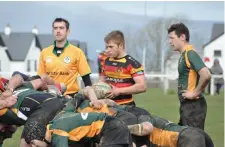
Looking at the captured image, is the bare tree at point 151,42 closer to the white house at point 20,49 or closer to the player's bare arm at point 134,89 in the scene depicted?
the white house at point 20,49

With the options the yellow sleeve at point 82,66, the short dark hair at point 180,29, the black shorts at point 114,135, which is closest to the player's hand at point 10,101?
the black shorts at point 114,135

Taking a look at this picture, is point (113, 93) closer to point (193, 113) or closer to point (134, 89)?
point (134, 89)

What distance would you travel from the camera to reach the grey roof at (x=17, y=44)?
201ft

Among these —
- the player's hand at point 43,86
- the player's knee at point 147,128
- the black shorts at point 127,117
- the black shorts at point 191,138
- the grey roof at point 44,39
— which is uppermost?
the player's hand at point 43,86

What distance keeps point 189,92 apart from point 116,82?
884 millimetres

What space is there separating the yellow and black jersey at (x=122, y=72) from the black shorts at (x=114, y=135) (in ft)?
4.59

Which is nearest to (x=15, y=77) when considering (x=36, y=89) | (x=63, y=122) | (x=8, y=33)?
(x=36, y=89)

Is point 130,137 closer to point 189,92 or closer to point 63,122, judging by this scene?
point 63,122

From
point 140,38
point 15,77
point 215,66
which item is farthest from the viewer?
point 140,38

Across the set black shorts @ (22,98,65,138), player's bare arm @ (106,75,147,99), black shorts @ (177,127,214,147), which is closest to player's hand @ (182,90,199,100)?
player's bare arm @ (106,75,147,99)

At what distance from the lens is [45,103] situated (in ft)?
19.0

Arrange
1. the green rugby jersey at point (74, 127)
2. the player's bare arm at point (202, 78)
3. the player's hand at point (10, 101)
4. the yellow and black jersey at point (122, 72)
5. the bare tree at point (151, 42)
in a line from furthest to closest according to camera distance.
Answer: the bare tree at point (151, 42), the yellow and black jersey at point (122, 72), the player's bare arm at point (202, 78), the player's hand at point (10, 101), the green rugby jersey at point (74, 127)

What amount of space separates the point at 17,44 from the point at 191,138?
58.1 metres

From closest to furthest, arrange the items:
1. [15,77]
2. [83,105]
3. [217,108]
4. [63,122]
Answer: [63,122] < [83,105] < [15,77] < [217,108]
